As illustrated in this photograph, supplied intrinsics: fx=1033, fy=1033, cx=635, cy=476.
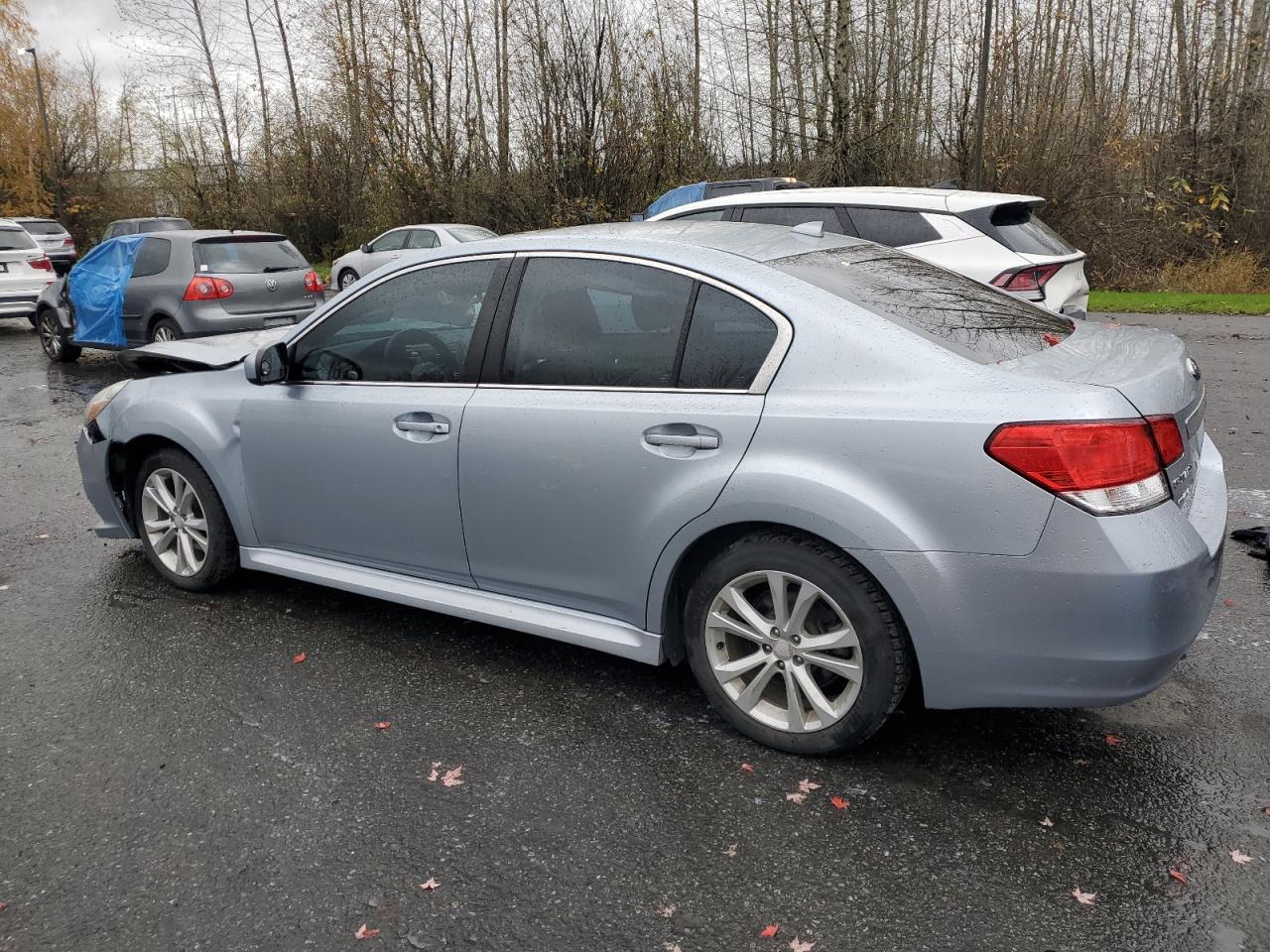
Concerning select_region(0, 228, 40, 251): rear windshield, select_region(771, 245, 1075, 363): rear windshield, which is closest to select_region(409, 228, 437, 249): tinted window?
select_region(0, 228, 40, 251): rear windshield

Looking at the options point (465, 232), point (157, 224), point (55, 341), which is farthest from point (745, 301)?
point (157, 224)

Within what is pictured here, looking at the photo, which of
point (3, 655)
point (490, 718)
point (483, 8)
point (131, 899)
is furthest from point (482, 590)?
point (483, 8)

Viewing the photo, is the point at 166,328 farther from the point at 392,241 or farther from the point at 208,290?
the point at 392,241

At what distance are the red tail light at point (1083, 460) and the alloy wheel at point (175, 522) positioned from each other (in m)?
3.51

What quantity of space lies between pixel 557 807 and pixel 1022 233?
6.74 metres

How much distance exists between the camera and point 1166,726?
11.1 feet

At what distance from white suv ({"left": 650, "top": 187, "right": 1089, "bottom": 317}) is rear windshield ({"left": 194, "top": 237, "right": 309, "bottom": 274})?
21.2 feet

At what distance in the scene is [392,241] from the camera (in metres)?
21.7

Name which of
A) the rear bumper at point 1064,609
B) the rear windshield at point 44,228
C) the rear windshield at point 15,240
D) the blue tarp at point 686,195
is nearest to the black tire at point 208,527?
the rear bumper at point 1064,609

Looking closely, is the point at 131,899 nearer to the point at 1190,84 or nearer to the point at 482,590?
the point at 482,590

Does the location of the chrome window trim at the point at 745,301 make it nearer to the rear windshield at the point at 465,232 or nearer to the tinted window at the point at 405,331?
the tinted window at the point at 405,331

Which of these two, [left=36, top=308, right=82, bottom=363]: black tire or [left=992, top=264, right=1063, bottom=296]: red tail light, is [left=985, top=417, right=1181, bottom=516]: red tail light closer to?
[left=992, top=264, right=1063, bottom=296]: red tail light

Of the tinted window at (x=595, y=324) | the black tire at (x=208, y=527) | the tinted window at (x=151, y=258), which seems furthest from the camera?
the tinted window at (x=151, y=258)

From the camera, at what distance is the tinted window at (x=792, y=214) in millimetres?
8695
